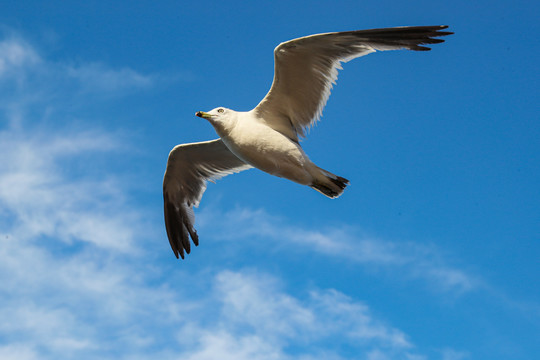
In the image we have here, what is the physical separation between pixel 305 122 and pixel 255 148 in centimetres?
122

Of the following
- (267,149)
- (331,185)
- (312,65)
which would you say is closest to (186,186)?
(267,149)

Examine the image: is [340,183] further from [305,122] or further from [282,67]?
[282,67]

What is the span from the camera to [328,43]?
8336 millimetres

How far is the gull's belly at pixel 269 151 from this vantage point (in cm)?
842

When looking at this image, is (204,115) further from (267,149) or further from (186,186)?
(186,186)

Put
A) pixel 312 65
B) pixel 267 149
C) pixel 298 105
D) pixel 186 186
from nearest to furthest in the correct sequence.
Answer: pixel 267 149 → pixel 312 65 → pixel 298 105 → pixel 186 186

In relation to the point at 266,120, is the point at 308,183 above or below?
below

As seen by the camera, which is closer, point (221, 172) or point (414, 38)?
point (414, 38)

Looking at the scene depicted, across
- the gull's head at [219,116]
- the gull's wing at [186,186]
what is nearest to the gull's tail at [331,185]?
the gull's head at [219,116]

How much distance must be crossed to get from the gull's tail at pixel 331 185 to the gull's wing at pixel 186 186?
7.07 feet

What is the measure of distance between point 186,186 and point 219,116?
9.02ft

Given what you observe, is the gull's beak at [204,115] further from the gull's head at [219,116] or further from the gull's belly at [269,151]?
the gull's belly at [269,151]

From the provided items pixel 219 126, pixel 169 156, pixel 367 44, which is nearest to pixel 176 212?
pixel 169 156

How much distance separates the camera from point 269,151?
841cm
